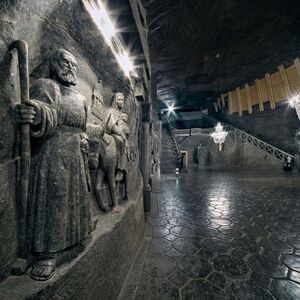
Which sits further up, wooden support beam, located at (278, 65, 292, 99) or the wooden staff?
wooden support beam, located at (278, 65, 292, 99)

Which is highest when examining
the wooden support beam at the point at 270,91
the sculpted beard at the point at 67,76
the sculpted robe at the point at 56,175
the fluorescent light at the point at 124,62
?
the wooden support beam at the point at 270,91

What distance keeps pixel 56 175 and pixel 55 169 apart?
56mm

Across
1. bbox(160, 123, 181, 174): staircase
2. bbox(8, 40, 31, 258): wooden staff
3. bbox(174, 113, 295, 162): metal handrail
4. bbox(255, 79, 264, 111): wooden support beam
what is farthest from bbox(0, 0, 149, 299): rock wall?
bbox(255, 79, 264, 111): wooden support beam

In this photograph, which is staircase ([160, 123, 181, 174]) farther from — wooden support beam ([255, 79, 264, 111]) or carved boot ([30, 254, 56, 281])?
carved boot ([30, 254, 56, 281])

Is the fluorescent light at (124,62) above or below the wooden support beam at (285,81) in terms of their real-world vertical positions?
below

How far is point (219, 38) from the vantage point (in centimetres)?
939

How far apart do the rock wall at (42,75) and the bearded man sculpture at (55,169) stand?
13cm

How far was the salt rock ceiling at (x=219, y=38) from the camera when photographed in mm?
7336

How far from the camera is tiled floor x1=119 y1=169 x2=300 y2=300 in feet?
7.09

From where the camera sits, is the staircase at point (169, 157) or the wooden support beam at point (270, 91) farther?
the staircase at point (169, 157)

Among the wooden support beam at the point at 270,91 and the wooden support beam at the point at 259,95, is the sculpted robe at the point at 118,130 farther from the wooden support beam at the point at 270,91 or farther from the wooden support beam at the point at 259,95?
the wooden support beam at the point at 259,95

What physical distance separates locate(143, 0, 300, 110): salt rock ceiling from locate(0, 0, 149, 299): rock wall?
18.5 feet

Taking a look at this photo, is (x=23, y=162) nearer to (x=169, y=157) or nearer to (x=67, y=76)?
(x=67, y=76)

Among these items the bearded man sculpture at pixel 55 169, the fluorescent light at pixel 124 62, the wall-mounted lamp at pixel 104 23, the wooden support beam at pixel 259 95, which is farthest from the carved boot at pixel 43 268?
the wooden support beam at pixel 259 95
